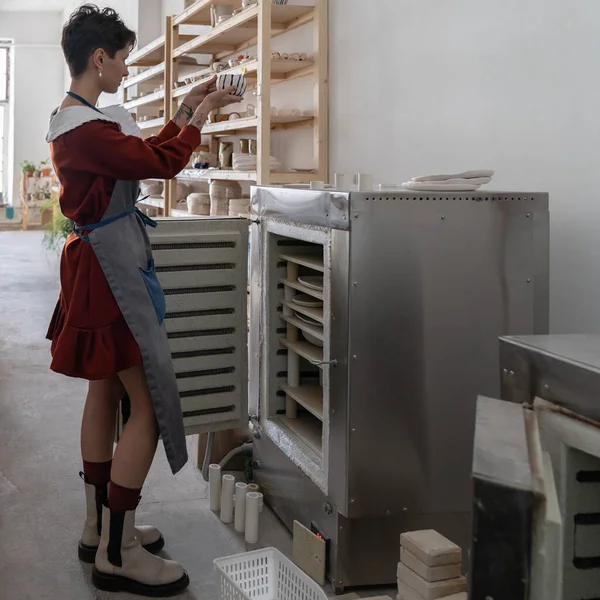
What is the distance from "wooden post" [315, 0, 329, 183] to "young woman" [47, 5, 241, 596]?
151cm

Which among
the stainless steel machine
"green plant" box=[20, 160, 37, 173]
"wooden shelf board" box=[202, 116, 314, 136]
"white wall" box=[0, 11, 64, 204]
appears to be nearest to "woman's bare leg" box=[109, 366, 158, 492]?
the stainless steel machine

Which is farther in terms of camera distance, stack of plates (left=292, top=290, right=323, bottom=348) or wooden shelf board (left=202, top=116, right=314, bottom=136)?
wooden shelf board (left=202, top=116, right=314, bottom=136)

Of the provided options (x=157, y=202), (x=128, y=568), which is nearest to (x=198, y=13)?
(x=157, y=202)

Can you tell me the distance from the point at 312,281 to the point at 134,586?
40.6 inches

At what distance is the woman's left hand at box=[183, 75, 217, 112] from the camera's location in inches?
91.8

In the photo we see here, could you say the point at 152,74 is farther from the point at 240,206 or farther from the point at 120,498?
the point at 120,498

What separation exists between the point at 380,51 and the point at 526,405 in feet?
7.83

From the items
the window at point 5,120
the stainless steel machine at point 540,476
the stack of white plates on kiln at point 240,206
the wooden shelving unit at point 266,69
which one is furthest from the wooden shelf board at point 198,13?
the window at point 5,120

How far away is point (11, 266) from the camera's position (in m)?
9.66

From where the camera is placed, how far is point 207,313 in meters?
2.71

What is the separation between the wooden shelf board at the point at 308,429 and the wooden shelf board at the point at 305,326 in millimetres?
329

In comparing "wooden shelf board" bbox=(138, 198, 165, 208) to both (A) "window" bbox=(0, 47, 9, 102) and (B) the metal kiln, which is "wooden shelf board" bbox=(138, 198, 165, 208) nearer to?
(B) the metal kiln

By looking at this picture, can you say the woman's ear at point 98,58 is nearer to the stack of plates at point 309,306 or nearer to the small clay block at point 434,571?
the stack of plates at point 309,306

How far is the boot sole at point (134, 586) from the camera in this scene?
2.17m
